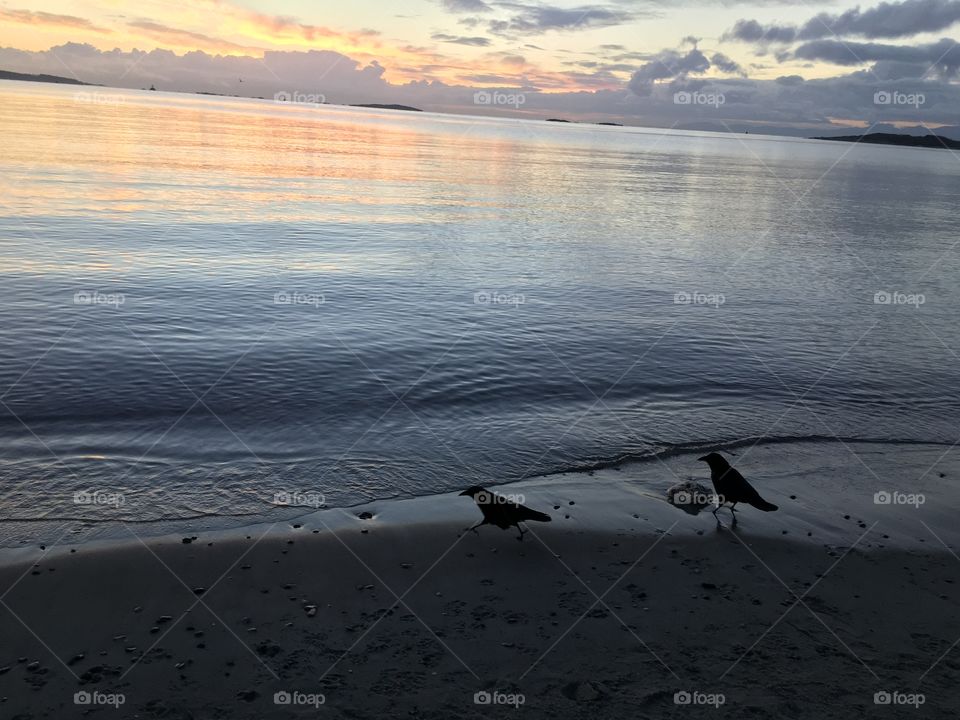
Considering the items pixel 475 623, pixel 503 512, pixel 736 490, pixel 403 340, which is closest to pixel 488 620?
pixel 475 623

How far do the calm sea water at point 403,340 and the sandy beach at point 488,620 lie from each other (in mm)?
2235

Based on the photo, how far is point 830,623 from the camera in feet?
30.3

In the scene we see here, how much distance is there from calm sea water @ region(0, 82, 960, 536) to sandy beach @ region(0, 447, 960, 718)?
223 centimetres

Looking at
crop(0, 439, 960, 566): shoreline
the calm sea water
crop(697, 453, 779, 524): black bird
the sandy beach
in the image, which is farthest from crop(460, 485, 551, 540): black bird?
crop(697, 453, 779, 524): black bird

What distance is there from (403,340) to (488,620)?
15.2 m

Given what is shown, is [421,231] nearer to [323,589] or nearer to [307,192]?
[307,192]

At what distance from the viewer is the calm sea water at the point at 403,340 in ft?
48.0

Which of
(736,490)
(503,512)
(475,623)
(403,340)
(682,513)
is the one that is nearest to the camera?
(475,623)

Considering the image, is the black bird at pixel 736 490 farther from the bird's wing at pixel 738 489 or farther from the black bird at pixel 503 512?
the black bird at pixel 503 512

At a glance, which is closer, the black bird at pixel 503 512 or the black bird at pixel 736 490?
the black bird at pixel 503 512

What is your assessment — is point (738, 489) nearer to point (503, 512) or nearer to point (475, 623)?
point (503, 512)

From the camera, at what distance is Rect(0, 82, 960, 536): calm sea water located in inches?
575

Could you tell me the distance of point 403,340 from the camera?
77.3ft

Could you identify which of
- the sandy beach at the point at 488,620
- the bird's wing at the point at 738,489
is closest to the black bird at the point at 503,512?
the sandy beach at the point at 488,620
